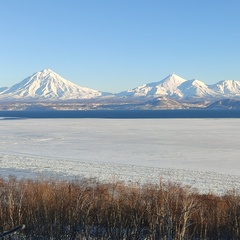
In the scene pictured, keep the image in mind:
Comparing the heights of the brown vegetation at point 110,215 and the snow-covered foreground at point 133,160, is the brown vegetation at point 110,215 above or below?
above

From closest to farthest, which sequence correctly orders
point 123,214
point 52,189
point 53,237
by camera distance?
point 53,237
point 123,214
point 52,189

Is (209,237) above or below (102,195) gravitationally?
below

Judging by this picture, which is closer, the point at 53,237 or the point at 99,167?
the point at 53,237

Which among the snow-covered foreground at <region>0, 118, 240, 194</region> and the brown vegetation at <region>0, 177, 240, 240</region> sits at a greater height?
the brown vegetation at <region>0, 177, 240, 240</region>

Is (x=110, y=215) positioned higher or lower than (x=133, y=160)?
higher

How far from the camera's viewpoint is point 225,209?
11.7 metres

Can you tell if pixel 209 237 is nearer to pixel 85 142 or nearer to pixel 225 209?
pixel 225 209

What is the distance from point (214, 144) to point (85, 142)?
1016 cm

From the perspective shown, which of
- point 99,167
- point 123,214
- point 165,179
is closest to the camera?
point 123,214

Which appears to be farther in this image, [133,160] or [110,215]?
[133,160]

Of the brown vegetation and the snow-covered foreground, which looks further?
the snow-covered foreground

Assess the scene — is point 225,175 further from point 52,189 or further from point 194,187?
point 52,189

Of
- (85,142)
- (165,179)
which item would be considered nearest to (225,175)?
(165,179)

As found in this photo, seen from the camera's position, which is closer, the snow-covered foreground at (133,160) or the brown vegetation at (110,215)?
the brown vegetation at (110,215)
